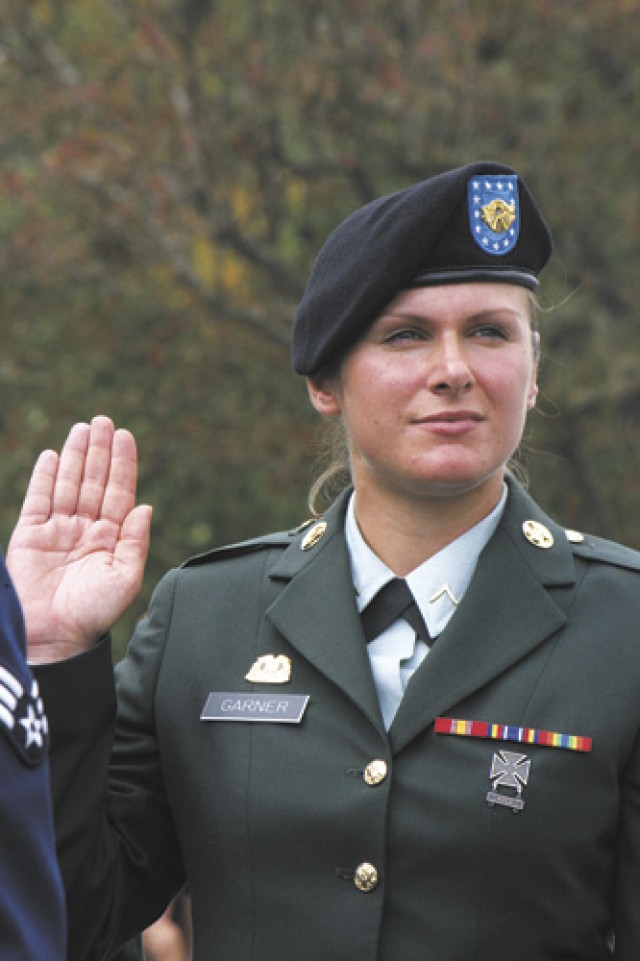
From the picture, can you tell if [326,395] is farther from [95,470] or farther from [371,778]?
[371,778]

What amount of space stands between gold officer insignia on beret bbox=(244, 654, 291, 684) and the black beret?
49cm

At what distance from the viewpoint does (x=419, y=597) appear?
2.90 meters

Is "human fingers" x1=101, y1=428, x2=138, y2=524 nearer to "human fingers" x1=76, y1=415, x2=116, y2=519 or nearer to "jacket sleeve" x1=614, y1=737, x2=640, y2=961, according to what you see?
"human fingers" x1=76, y1=415, x2=116, y2=519

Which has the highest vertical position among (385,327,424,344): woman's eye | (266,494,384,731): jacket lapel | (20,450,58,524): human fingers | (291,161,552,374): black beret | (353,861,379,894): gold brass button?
(291,161,552,374): black beret

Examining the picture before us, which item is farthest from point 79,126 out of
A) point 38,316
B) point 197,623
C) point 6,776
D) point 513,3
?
point 6,776

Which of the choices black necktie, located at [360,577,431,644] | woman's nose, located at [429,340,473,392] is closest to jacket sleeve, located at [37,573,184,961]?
black necktie, located at [360,577,431,644]

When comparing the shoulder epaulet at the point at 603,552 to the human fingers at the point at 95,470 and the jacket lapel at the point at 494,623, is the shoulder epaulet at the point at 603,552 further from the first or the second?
the human fingers at the point at 95,470

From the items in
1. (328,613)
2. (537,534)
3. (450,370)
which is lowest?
(328,613)

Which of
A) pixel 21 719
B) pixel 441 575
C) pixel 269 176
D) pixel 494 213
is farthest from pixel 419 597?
pixel 269 176

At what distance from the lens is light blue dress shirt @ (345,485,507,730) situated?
2.86m

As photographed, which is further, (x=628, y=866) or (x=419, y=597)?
(x=419, y=597)

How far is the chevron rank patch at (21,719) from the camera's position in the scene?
1.83 metres

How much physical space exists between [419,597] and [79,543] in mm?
566

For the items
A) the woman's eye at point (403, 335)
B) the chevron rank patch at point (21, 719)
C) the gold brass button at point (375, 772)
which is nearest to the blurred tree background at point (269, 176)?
the woman's eye at point (403, 335)
